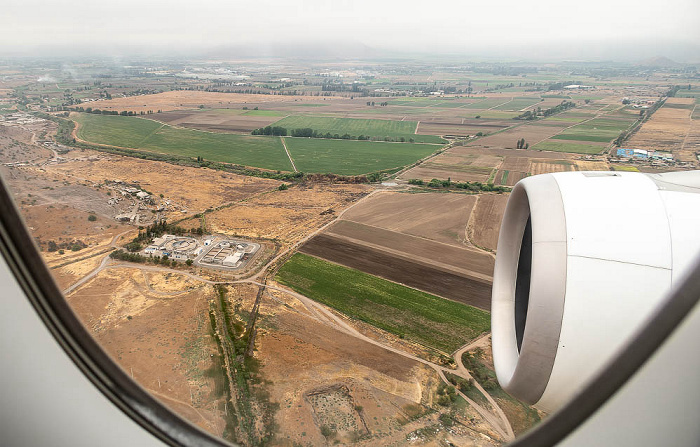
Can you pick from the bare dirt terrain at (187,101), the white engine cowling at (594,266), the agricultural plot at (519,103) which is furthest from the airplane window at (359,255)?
the agricultural plot at (519,103)

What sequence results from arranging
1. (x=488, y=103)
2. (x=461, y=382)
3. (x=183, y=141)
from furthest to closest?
1. (x=488, y=103)
2. (x=183, y=141)
3. (x=461, y=382)

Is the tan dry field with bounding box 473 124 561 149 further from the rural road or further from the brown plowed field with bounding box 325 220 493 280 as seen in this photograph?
the rural road

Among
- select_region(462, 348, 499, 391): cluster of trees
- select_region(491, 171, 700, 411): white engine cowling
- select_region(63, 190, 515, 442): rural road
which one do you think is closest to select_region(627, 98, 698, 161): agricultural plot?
select_region(462, 348, 499, 391): cluster of trees

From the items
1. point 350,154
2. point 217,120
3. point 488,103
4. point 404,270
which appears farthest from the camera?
point 488,103

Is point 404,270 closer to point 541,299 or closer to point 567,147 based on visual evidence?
point 541,299

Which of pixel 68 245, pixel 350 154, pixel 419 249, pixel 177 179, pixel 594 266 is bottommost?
pixel 350 154

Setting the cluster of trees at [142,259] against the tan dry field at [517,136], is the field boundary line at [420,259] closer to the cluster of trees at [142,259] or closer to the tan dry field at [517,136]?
the cluster of trees at [142,259]

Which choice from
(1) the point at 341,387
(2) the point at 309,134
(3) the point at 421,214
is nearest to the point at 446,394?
(1) the point at 341,387
